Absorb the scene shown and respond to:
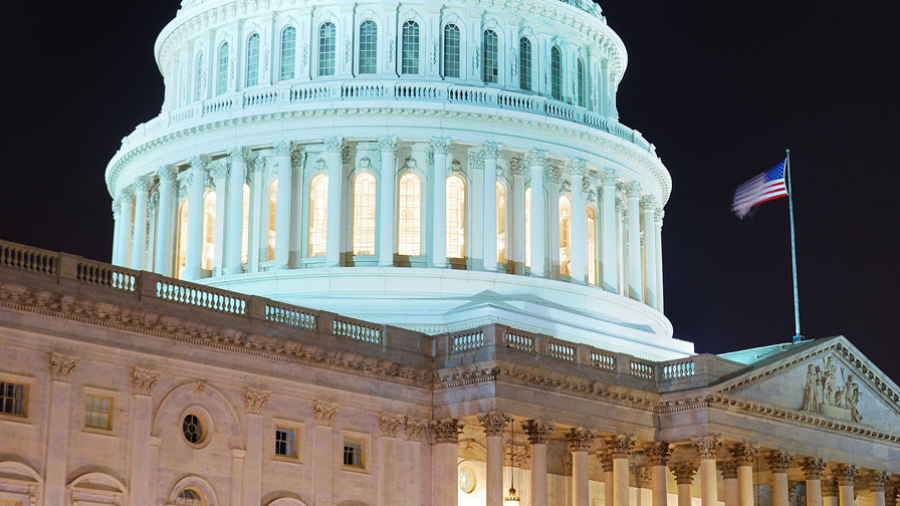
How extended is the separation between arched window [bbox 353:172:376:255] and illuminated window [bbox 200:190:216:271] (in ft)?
20.9

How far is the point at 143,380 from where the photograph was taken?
46.3m

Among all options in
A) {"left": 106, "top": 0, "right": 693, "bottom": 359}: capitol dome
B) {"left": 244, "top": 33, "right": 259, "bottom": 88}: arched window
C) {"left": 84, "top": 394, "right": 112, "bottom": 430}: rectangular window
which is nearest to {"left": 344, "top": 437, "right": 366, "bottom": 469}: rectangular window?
{"left": 84, "top": 394, "right": 112, "bottom": 430}: rectangular window

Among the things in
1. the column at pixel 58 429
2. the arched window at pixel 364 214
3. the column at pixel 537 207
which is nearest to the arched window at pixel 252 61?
the arched window at pixel 364 214

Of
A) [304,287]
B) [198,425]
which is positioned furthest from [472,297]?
[198,425]

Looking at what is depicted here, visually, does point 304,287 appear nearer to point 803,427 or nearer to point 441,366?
point 441,366

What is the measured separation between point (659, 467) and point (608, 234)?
17964mm

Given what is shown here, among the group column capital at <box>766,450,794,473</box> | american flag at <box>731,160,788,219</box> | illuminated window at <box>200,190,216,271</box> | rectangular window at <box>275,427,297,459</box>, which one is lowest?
rectangular window at <box>275,427,297,459</box>

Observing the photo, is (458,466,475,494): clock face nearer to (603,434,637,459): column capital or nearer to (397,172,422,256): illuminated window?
(603,434,637,459): column capital

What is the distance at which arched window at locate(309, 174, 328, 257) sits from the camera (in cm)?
6956

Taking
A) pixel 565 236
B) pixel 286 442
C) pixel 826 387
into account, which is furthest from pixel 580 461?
pixel 565 236

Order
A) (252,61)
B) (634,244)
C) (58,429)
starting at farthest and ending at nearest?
(634,244) → (252,61) → (58,429)

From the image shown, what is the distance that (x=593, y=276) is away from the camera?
74.4 m

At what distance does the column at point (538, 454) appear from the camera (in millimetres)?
53766

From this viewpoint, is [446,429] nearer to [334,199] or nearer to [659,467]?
[659,467]
